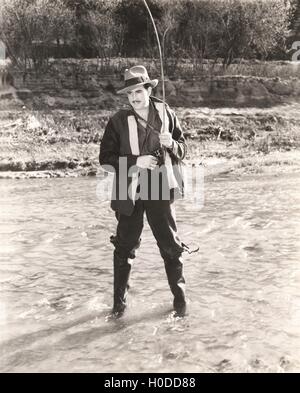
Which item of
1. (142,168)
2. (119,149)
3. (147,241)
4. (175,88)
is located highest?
(175,88)

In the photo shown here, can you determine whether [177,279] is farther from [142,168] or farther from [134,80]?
[134,80]

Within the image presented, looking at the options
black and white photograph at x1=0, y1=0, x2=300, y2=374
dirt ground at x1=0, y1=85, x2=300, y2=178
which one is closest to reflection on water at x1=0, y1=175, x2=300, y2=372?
black and white photograph at x1=0, y1=0, x2=300, y2=374

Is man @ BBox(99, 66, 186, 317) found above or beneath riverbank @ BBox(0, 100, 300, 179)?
above

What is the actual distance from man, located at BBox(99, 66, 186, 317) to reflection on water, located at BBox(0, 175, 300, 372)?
0.45 metres

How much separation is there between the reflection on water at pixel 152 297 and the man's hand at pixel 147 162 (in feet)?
3.69

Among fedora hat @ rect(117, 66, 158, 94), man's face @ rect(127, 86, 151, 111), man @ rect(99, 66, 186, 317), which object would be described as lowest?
man @ rect(99, 66, 186, 317)

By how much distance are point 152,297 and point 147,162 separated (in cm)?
128

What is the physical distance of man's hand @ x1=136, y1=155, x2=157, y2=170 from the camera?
12.8 ft

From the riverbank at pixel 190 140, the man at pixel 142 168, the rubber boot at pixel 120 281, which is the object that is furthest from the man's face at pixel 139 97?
the riverbank at pixel 190 140

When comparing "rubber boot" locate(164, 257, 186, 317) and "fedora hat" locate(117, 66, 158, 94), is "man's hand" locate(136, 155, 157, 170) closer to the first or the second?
"fedora hat" locate(117, 66, 158, 94)

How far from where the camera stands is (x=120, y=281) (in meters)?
4.12

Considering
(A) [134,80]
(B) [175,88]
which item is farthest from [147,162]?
(B) [175,88]
